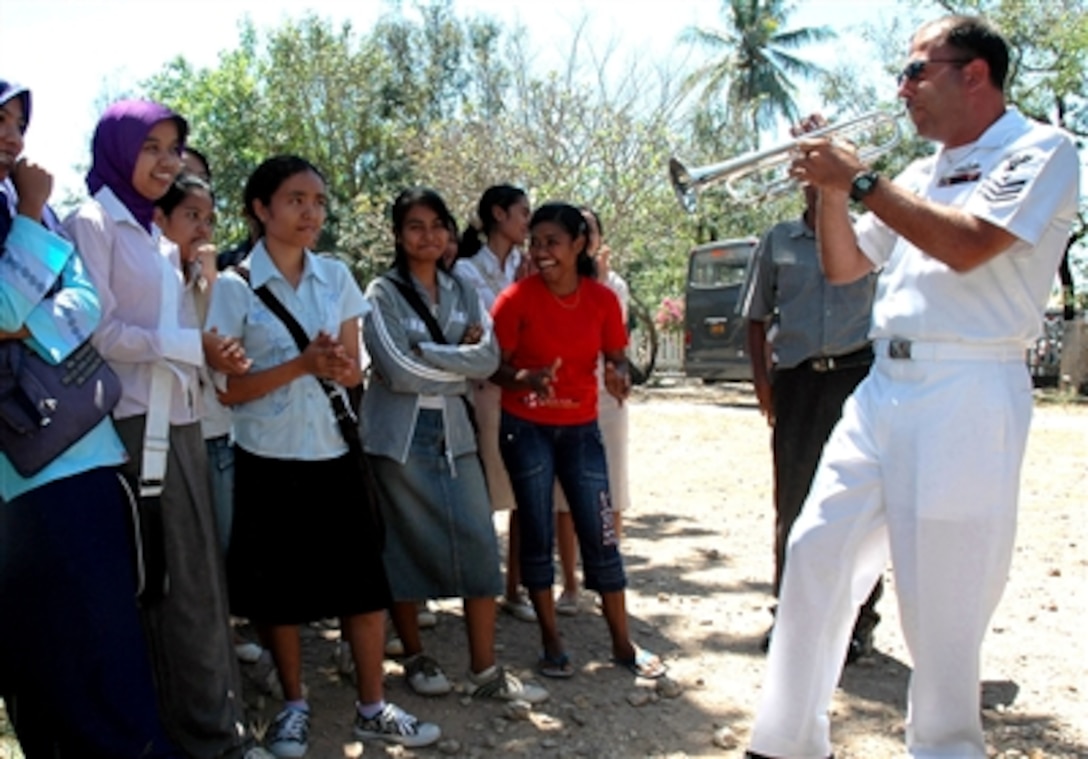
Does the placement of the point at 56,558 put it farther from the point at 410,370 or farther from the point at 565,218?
the point at 565,218

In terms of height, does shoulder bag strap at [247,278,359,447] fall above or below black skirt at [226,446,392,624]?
above

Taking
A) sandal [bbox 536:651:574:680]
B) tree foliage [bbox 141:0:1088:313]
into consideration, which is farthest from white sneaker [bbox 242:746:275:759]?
tree foliage [bbox 141:0:1088:313]

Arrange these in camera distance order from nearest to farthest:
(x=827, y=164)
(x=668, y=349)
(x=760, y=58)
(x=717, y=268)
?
(x=827, y=164) < (x=717, y=268) < (x=668, y=349) < (x=760, y=58)

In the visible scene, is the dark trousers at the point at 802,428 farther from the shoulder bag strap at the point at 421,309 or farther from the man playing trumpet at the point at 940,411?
the shoulder bag strap at the point at 421,309

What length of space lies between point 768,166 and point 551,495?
1524mm

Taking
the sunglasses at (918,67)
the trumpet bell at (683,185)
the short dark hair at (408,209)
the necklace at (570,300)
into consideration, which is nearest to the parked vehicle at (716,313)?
the necklace at (570,300)

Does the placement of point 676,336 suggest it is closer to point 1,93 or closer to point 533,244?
point 533,244

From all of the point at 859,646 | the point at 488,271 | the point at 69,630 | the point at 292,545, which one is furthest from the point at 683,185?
the point at 69,630

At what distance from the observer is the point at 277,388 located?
3578mm

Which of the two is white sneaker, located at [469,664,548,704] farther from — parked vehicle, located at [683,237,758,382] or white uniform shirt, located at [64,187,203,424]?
parked vehicle, located at [683,237,758,382]

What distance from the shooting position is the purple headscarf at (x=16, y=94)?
280 cm

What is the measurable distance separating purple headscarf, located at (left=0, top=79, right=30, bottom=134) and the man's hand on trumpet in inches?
85.8

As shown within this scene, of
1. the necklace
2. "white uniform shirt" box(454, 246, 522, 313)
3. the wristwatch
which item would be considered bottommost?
the necklace

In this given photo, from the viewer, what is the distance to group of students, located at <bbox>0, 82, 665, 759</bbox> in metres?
2.83
